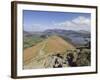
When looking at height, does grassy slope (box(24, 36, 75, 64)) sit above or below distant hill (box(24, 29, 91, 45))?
below

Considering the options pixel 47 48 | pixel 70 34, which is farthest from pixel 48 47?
pixel 70 34

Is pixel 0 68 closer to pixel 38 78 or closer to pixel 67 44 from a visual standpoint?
pixel 38 78

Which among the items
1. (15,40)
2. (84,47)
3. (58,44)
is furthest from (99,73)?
(15,40)

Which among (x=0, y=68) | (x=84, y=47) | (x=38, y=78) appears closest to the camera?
(x=0, y=68)

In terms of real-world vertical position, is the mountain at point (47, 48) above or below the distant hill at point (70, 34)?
below

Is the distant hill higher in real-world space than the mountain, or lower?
higher

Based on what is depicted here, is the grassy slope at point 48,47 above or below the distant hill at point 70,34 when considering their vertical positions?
below

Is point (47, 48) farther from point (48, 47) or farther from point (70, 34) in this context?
point (70, 34)

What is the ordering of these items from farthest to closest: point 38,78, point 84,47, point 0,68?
point 84,47 < point 38,78 < point 0,68
